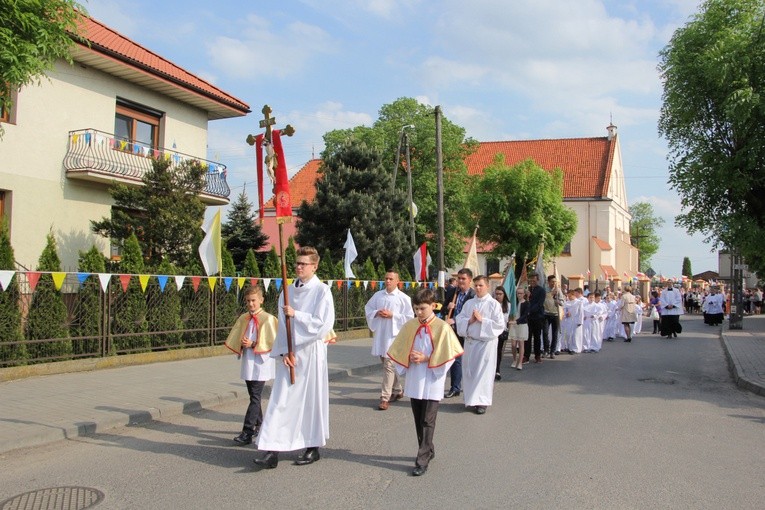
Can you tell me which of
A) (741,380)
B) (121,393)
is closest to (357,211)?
(741,380)

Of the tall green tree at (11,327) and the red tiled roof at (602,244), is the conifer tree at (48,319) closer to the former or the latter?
the tall green tree at (11,327)

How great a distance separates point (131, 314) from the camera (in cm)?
1289

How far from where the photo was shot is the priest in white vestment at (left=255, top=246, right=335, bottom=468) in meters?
5.89

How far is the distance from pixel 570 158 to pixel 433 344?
57347 millimetres

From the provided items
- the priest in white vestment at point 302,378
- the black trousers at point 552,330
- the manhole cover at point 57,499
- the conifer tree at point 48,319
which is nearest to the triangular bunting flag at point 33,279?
the conifer tree at point 48,319

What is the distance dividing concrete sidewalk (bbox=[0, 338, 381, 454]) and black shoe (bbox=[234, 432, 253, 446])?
5.73ft

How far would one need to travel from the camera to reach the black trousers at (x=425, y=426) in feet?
19.1

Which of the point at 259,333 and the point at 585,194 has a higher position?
the point at 585,194

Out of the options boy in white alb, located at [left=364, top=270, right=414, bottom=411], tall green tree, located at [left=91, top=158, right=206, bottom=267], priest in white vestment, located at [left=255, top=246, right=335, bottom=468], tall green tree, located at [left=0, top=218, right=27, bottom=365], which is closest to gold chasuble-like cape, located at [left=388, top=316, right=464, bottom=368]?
priest in white vestment, located at [left=255, top=246, right=335, bottom=468]

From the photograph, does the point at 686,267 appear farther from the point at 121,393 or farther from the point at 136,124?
the point at 121,393

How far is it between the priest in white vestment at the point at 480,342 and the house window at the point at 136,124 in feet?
41.8

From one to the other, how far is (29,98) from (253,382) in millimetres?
12496

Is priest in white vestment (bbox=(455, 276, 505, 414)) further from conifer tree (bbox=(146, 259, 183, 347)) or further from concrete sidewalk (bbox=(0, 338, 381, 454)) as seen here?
conifer tree (bbox=(146, 259, 183, 347))

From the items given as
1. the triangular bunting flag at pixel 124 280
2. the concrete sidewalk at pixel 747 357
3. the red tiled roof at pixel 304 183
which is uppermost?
the red tiled roof at pixel 304 183
